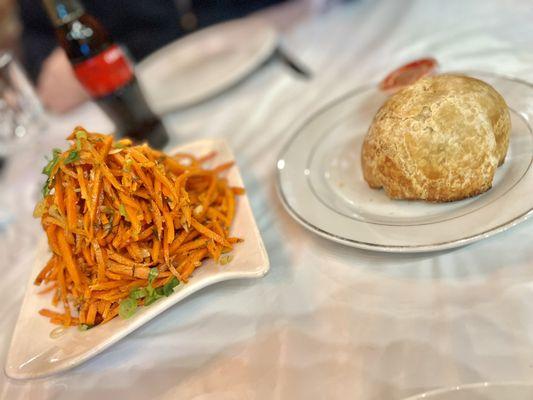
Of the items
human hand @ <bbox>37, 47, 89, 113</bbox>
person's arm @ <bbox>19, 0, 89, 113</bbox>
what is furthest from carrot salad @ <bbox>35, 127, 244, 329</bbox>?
person's arm @ <bbox>19, 0, 89, 113</bbox>

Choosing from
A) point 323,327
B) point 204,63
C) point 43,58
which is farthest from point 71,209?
point 43,58

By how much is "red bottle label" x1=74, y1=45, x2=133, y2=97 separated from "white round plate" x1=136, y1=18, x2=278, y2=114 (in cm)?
29

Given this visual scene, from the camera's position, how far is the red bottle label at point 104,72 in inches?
48.3

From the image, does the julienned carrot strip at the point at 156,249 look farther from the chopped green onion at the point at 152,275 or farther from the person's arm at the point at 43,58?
the person's arm at the point at 43,58

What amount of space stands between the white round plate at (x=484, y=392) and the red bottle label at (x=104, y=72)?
108 cm

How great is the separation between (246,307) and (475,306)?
38 centimetres

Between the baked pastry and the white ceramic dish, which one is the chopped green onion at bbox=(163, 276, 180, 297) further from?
the baked pastry

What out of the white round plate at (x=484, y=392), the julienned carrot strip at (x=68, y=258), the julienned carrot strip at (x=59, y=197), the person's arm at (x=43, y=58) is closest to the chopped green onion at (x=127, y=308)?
the julienned carrot strip at (x=68, y=258)

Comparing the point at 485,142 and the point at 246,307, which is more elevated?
the point at 485,142

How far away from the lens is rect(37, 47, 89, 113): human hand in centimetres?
191

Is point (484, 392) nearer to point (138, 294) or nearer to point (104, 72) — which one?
point (138, 294)

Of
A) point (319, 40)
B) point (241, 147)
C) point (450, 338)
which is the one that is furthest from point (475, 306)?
point (319, 40)

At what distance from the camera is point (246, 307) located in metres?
0.83

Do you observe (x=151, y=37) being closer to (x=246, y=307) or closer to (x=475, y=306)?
(x=246, y=307)
